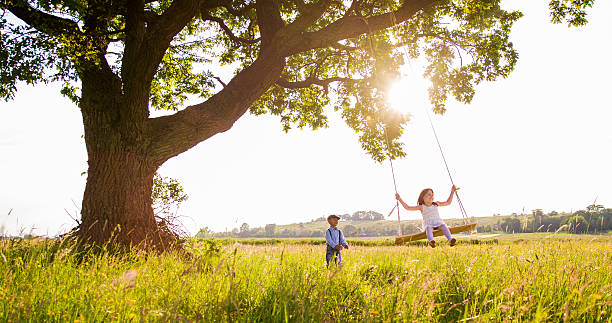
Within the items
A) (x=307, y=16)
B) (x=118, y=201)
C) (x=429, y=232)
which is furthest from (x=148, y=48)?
(x=429, y=232)

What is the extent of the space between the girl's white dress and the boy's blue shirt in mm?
2386

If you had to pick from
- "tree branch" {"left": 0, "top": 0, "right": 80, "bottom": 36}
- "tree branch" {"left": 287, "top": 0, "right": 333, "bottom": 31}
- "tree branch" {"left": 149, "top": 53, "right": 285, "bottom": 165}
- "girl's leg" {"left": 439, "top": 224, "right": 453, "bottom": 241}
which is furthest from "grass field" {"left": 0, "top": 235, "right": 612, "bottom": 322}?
"tree branch" {"left": 287, "top": 0, "right": 333, "bottom": 31}

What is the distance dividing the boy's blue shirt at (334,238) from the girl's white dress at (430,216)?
93.9 inches

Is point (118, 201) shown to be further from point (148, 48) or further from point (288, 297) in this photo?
point (288, 297)

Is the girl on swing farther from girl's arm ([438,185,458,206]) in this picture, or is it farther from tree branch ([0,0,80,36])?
tree branch ([0,0,80,36])

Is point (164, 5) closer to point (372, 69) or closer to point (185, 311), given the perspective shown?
point (372, 69)

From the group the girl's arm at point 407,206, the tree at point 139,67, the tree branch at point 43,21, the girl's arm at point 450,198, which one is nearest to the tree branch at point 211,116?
the tree at point 139,67

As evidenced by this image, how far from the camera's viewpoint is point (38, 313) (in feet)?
9.60

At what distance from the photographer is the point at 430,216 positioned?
28.7 ft

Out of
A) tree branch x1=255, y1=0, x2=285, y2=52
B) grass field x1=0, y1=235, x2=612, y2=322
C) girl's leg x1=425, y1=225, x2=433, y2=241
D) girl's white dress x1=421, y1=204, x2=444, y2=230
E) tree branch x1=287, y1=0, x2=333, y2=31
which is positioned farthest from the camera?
tree branch x1=255, y1=0, x2=285, y2=52

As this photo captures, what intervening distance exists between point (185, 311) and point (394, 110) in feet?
37.4

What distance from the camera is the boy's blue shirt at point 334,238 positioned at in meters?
7.52

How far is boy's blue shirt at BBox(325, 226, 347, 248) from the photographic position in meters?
7.52

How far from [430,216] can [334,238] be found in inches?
110
